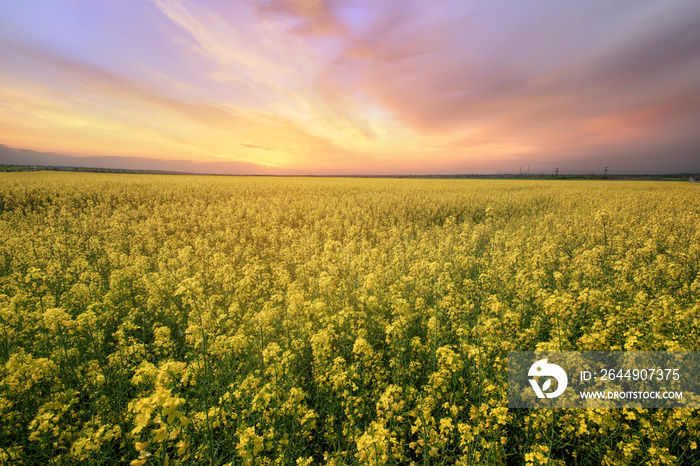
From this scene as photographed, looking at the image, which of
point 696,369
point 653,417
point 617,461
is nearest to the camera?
point 617,461

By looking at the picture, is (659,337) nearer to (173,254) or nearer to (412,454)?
(412,454)

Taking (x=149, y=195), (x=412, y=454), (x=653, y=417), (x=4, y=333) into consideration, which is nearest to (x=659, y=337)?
(x=653, y=417)

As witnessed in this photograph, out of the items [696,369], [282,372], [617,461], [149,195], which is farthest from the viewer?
[149,195]

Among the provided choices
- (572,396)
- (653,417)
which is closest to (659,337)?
(653,417)

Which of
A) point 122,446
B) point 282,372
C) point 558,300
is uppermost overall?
point 558,300

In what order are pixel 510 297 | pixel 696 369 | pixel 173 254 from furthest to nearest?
pixel 173 254 < pixel 510 297 < pixel 696 369

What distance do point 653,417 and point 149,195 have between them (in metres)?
27.3

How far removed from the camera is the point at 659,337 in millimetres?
3666

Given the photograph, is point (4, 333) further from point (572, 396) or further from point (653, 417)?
point (653, 417)

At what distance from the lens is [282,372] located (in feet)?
11.5

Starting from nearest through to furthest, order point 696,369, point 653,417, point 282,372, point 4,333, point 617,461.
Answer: point 617,461 → point 653,417 → point 696,369 → point 282,372 → point 4,333

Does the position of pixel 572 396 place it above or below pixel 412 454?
above

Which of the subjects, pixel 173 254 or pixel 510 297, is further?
pixel 173 254

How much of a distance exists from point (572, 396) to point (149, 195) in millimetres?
26642
